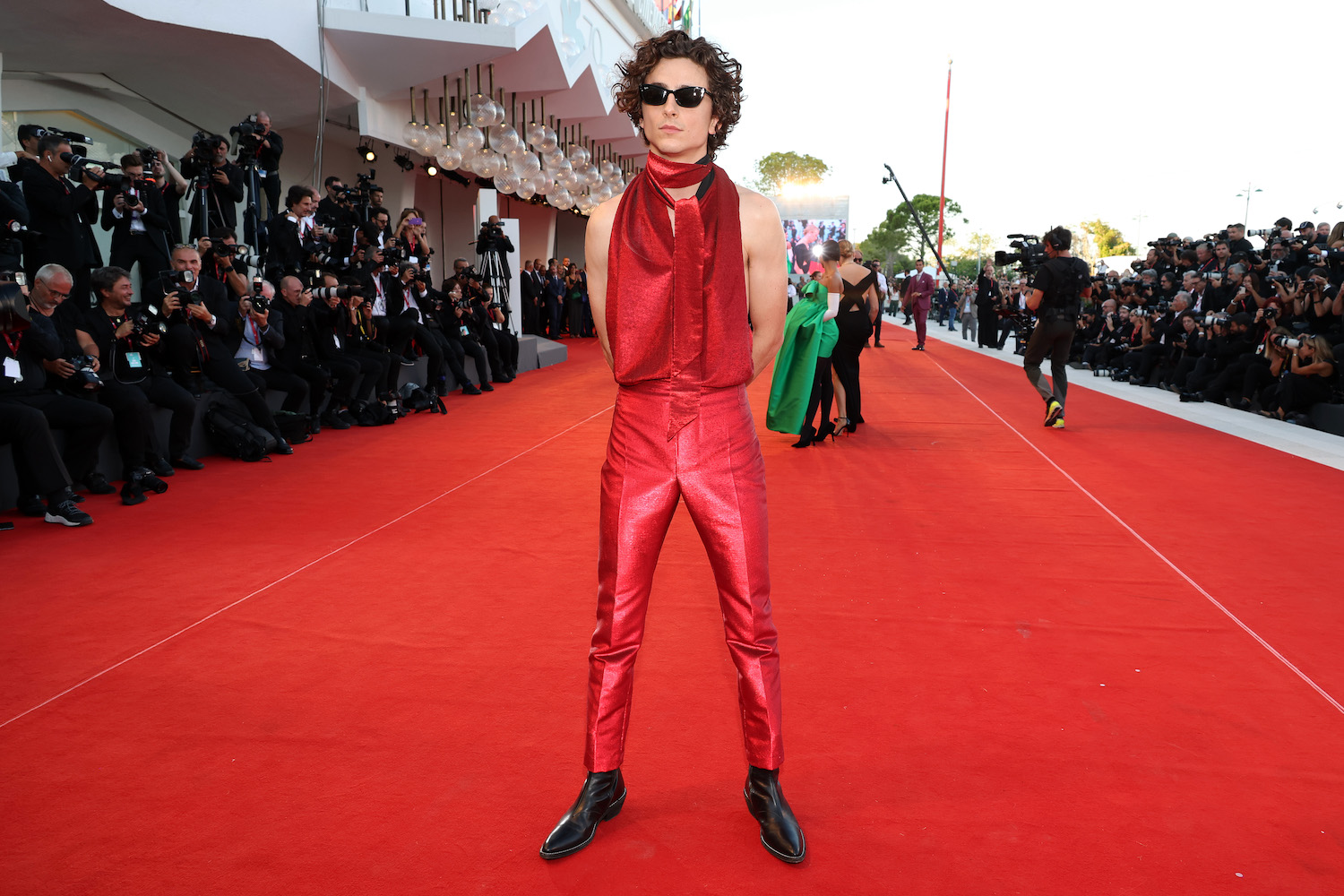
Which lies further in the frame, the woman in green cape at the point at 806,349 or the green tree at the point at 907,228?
the green tree at the point at 907,228

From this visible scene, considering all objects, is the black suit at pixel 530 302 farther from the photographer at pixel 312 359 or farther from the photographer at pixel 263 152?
the photographer at pixel 312 359

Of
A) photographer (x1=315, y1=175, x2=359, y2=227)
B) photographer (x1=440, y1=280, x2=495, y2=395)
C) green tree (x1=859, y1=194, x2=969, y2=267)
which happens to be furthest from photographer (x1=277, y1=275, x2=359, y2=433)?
green tree (x1=859, y1=194, x2=969, y2=267)

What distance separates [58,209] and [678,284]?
6675 mm

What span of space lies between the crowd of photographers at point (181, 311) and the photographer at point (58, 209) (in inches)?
0.5

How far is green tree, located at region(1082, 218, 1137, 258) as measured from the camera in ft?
256

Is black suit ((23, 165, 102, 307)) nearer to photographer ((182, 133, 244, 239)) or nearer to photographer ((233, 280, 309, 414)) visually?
photographer ((233, 280, 309, 414))

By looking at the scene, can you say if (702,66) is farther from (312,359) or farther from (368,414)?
(368,414)

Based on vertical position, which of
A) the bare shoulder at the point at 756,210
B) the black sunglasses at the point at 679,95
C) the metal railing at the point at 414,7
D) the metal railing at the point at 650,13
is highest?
the metal railing at the point at 650,13

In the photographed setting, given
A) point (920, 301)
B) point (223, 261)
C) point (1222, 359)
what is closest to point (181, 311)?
point (223, 261)

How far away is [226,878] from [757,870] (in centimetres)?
123

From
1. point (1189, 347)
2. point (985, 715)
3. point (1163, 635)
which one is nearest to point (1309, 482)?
point (1163, 635)

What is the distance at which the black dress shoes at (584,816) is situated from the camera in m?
2.28

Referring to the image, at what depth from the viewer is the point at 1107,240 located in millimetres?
78312

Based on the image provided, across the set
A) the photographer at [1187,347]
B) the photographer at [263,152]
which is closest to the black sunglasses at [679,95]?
the photographer at [263,152]
